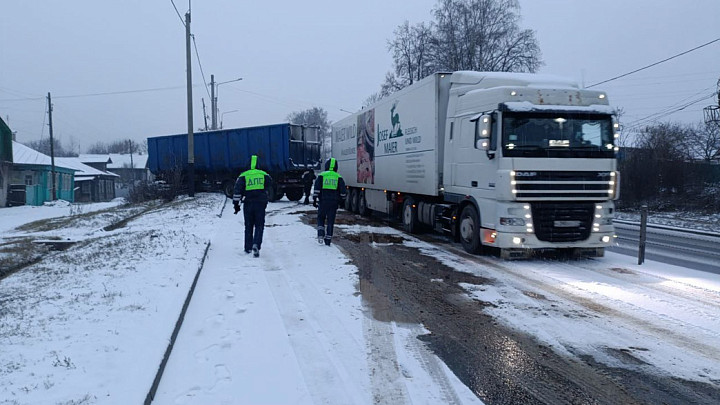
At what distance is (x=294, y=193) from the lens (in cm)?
2605

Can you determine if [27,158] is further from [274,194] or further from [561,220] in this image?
[561,220]

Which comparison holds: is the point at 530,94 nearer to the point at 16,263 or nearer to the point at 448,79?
the point at 448,79

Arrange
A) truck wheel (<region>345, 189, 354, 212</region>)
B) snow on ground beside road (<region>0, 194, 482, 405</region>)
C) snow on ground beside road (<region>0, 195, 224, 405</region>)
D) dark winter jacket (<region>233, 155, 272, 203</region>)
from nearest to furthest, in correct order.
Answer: snow on ground beside road (<region>0, 195, 224, 405</region>) < snow on ground beside road (<region>0, 194, 482, 405</region>) < dark winter jacket (<region>233, 155, 272, 203</region>) < truck wheel (<region>345, 189, 354, 212</region>)

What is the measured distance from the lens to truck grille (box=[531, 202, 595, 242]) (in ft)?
29.8

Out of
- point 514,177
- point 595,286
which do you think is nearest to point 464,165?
point 514,177

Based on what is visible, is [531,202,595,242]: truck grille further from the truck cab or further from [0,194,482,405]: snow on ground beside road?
[0,194,482,405]: snow on ground beside road

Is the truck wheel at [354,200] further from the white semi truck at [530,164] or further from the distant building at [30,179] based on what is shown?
the distant building at [30,179]

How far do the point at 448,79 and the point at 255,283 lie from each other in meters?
6.41

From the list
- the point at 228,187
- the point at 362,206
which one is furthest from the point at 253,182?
the point at 228,187

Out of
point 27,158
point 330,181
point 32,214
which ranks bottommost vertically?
point 32,214

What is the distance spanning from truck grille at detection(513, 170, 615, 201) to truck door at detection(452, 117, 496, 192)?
547 millimetres

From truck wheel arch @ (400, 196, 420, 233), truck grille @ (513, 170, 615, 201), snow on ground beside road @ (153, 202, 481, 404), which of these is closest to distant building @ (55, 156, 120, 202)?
truck wheel arch @ (400, 196, 420, 233)

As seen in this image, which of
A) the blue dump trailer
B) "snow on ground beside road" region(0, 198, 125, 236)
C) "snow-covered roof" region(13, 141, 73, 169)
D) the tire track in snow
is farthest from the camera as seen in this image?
"snow-covered roof" region(13, 141, 73, 169)

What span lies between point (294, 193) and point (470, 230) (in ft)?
55.1
